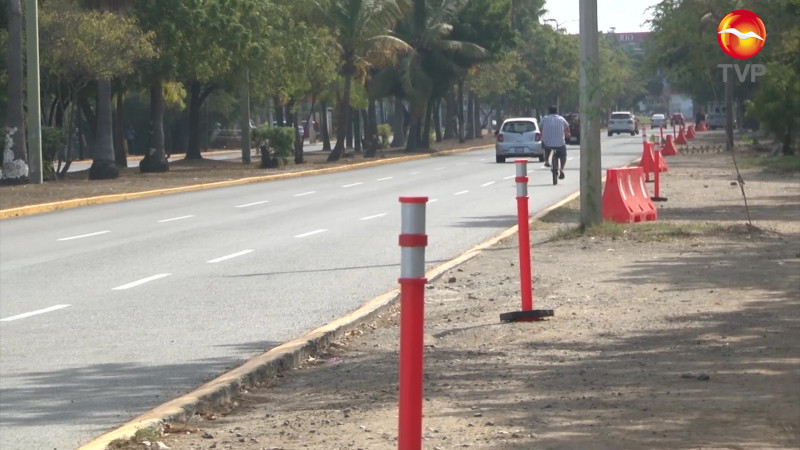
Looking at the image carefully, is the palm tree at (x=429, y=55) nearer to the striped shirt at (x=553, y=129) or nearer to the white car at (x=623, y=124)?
the white car at (x=623, y=124)

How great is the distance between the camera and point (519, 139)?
159ft

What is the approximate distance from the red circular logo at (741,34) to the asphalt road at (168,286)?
4098mm

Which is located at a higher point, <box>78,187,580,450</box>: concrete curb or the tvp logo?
the tvp logo

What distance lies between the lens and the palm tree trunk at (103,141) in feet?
128

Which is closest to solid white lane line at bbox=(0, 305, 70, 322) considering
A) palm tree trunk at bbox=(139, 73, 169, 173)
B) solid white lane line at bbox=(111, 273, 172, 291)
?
solid white lane line at bbox=(111, 273, 172, 291)

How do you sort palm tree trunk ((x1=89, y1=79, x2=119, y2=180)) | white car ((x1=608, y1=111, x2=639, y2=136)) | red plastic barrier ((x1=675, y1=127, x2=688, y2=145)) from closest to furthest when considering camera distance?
palm tree trunk ((x1=89, y1=79, x2=119, y2=180)), red plastic barrier ((x1=675, y1=127, x2=688, y2=145)), white car ((x1=608, y1=111, x2=639, y2=136))

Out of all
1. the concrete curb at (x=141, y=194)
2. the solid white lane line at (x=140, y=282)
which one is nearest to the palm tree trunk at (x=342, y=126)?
the concrete curb at (x=141, y=194)

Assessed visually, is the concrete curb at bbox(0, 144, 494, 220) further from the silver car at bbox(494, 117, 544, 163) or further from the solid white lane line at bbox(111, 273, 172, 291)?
the solid white lane line at bbox(111, 273, 172, 291)

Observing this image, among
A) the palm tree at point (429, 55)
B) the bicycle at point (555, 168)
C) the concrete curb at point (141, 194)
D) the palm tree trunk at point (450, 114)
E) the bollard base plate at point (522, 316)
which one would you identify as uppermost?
the palm tree at point (429, 55)

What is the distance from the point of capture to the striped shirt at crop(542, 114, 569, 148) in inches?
1222

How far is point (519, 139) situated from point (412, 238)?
43.8 metres

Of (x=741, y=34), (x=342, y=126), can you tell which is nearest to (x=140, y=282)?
(x=741, y=34)

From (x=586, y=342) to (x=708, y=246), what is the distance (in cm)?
735

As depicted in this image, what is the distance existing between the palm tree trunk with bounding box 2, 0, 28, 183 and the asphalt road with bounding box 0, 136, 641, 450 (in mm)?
5479
